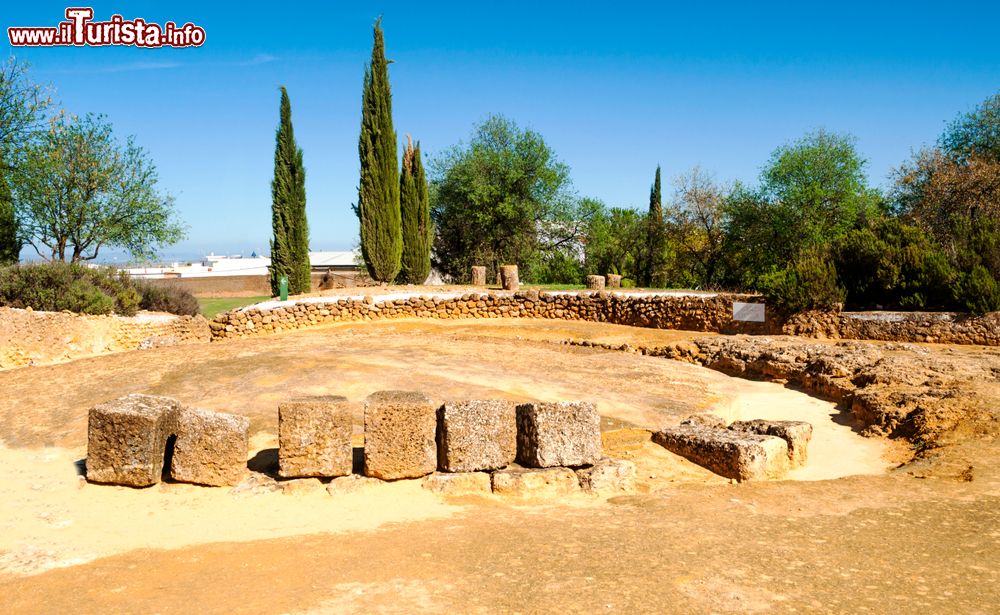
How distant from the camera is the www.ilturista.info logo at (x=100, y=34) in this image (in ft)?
58.6

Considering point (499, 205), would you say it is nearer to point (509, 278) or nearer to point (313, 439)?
point (509, 278)

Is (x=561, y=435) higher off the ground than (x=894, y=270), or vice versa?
(x=894, y=270)

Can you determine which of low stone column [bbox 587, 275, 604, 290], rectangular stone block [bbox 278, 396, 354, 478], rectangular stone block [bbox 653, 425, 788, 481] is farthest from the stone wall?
rectangular stone block [bbox 278, 396, 354, 478]

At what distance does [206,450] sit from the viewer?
24.9 feet

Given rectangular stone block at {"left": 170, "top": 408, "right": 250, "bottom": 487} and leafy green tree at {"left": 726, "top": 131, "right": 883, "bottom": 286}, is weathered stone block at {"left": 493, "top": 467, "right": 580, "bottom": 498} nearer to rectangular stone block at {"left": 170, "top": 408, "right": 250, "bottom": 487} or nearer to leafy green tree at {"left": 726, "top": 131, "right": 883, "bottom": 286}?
rectangular stone block at {"left": 170, "top": 408, "right": 250, "bottom": 487}

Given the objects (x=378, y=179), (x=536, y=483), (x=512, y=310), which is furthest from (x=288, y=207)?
(x=536, y=483)

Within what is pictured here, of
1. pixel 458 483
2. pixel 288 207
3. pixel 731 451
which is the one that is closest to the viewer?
pixel 458 483

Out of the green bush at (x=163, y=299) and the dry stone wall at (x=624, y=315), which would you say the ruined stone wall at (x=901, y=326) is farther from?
the green bush at (x=163, y=299)

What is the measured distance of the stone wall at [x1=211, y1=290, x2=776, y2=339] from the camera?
20969 mm

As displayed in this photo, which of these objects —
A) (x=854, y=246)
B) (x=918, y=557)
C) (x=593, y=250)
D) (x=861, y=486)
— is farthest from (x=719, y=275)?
(x=918, y=557)

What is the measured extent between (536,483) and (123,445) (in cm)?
441

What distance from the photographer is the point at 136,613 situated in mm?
4902

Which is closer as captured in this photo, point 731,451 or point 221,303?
point 731,451

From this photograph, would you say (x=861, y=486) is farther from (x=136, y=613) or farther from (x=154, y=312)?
(x=154, y=312)
